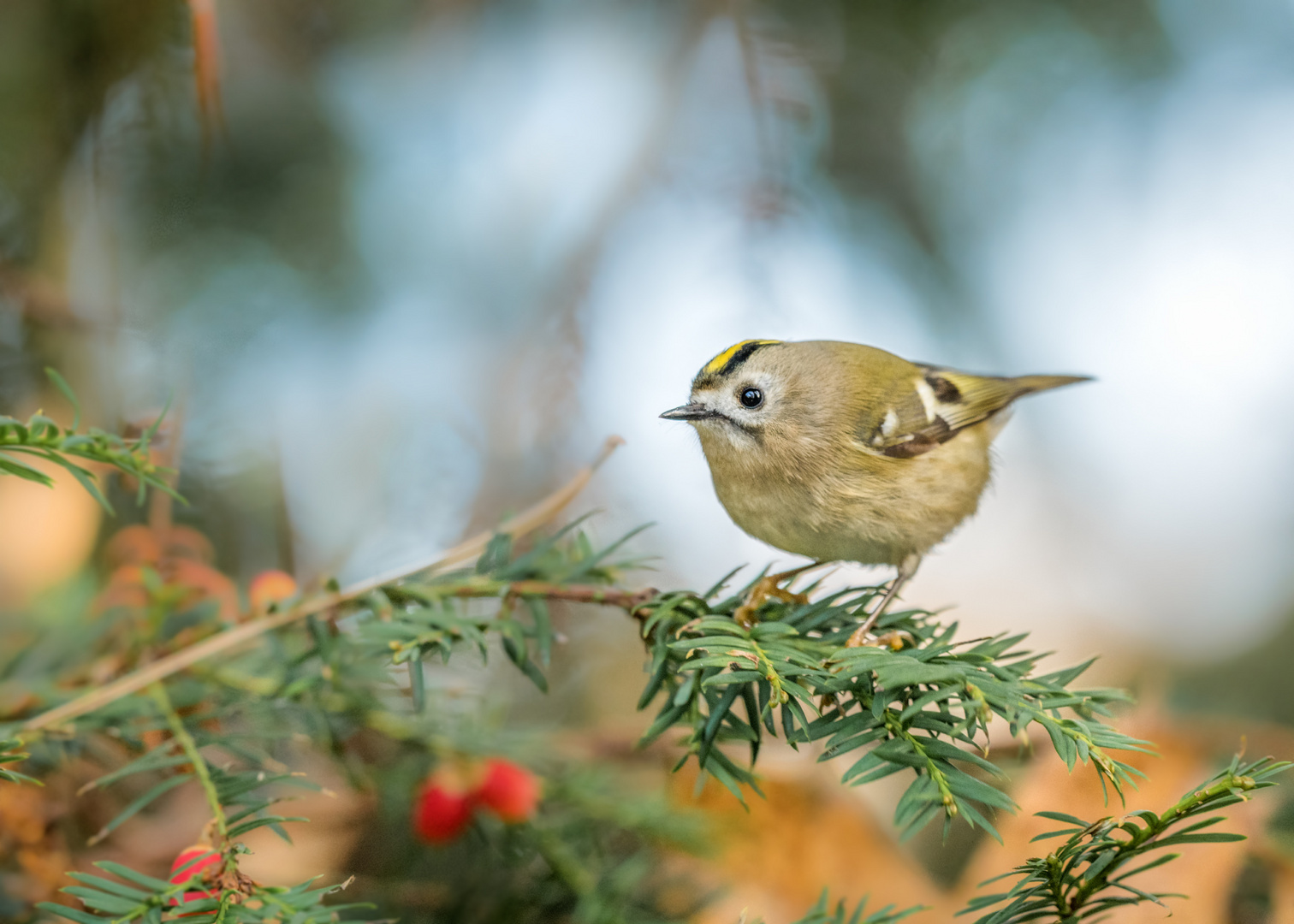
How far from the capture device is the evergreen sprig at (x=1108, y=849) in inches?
14.4

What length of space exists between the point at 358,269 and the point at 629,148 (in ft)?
1.33

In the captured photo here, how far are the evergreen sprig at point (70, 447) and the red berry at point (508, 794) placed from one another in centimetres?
33

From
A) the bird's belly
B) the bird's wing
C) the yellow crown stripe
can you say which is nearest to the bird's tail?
the bird's wing

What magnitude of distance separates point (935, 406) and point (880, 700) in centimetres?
69

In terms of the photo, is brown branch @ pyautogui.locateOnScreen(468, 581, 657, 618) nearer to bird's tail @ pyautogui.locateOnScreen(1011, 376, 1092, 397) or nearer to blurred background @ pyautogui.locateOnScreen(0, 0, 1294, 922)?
blurred background @ pyautogui.locateOnScreen(0, 0, 1294, 922)

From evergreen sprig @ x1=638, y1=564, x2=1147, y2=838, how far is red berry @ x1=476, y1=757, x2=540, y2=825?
7.2 inches

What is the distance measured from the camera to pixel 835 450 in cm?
92

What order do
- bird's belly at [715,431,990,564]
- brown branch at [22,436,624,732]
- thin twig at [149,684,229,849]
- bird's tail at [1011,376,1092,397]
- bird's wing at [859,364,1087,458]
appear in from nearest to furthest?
thin twig at [149,684,229,849] → brown branch at [22,436,624,732] → bird's belly at [715,431,990,564] → bird's wing at [859,364,1087,458] → bird's tail at [1011,376,1092,397]

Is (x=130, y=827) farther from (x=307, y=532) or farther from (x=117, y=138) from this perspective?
(x=117, y=138)

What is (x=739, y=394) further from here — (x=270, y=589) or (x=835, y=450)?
(x=270, y=589)

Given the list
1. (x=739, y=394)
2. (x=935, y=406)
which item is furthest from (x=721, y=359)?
(x=935, y=406)

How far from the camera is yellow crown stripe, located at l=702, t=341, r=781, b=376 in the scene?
3.09 feet

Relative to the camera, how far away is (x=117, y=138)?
0.97 meters

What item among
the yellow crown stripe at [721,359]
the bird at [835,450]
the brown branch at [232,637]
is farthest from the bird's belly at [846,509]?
the brown branch at [232,637]
